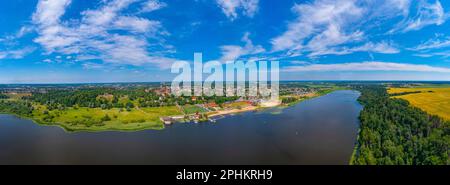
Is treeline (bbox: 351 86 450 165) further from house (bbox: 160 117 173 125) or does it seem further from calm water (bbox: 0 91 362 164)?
house (bbox: 160 117 173 125)

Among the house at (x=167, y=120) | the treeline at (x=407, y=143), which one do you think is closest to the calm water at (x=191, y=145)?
the treeline at (x=407, y=143)

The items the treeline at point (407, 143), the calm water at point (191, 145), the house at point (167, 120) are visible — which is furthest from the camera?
the house at point (167, 120)

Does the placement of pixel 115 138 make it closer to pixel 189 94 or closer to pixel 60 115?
pixel 60 115

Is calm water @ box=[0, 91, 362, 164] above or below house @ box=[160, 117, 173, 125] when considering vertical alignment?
below

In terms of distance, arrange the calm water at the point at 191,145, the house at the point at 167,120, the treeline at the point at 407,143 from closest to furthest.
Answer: the treeline at the point at 407,143 → the calm water at the point at 191,145 → the house at the point at 167,120

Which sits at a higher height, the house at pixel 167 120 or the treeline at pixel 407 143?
the treeline at pixel 407 143

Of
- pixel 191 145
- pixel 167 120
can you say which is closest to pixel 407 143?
pixel 191 145

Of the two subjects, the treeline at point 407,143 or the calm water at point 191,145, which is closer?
the treeline at point 407,143

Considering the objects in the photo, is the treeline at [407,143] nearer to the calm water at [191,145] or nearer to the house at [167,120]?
the calm water at [191,145]

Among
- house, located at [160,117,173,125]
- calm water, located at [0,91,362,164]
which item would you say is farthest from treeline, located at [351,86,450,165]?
house, located at [160,117,173,125]

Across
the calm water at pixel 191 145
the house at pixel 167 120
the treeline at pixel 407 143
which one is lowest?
the calm water at pixel 191 145
